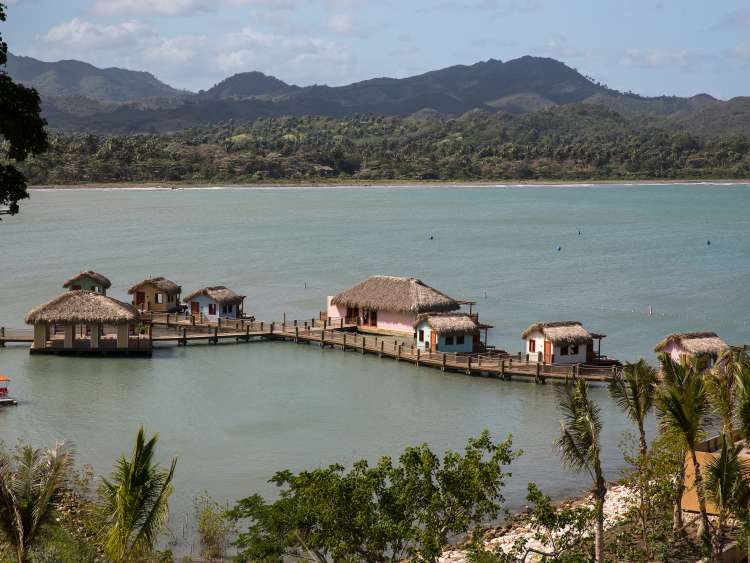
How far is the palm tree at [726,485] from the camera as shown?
17.6m

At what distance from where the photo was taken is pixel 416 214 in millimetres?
152000

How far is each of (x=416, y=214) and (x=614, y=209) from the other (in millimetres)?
35181

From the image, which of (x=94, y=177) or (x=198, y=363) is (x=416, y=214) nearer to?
(x=94, y=177)

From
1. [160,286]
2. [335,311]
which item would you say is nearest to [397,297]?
[335,311]

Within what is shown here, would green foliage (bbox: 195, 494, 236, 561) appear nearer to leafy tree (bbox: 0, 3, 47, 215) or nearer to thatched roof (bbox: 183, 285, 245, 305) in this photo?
leafy tree (bbox: 0, 3, 47, 215)

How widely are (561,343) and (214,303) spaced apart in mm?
19475

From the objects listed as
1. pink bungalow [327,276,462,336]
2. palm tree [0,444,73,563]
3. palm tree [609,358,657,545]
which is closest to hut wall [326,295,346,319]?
pink bungalow [327,276,462,336]

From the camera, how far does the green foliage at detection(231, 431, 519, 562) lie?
17438mm

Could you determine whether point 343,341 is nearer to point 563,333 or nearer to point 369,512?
point 563,333

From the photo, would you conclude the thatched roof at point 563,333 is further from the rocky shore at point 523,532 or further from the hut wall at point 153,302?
the hut wall at point 153,302

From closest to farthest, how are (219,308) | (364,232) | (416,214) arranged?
(219,308) → (364,232) → (416,214)

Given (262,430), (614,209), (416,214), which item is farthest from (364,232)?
(262,430)

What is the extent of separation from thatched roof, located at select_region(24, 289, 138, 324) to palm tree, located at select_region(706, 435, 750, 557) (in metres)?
32.3

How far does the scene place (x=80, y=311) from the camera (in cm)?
4575
